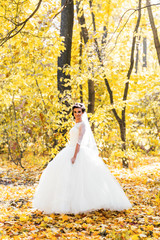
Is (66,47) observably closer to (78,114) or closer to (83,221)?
(78,114)

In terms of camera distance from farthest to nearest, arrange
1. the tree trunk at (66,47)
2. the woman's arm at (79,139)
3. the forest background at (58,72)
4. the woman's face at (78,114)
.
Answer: the tree trunk at (66,47), the forest background at (58,72), the woman's face at (78,114), the woman's arm at (79,139)

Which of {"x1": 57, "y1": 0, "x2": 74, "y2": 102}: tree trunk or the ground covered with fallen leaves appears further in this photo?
{"x1": 57, "y1": 0, "x2": 74, "y2": 102}: tree trunk

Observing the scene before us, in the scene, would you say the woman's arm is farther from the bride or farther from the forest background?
the forest background

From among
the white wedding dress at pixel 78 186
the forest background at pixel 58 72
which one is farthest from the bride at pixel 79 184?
the forest background at pixel 58 72

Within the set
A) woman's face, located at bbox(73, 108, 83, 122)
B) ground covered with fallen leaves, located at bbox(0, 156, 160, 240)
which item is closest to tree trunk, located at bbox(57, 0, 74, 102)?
woman's face, located at bbox(73, 108, 83, 122)

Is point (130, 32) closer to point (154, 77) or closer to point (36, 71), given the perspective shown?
point (154, 77)

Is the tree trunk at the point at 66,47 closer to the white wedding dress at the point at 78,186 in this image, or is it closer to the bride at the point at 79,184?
the bride at the point at 79,184

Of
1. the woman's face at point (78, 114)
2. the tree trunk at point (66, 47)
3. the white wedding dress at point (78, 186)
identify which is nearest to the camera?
the white wedding dress at point (78, 186)

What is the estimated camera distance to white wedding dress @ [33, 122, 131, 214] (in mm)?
4836

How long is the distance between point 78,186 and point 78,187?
2 cm

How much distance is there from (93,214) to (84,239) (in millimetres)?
1188

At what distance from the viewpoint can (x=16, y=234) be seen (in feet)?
13.0

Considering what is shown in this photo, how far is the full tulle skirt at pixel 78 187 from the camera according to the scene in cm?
484

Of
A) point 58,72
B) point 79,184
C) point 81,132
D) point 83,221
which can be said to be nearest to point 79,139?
point 81,132
